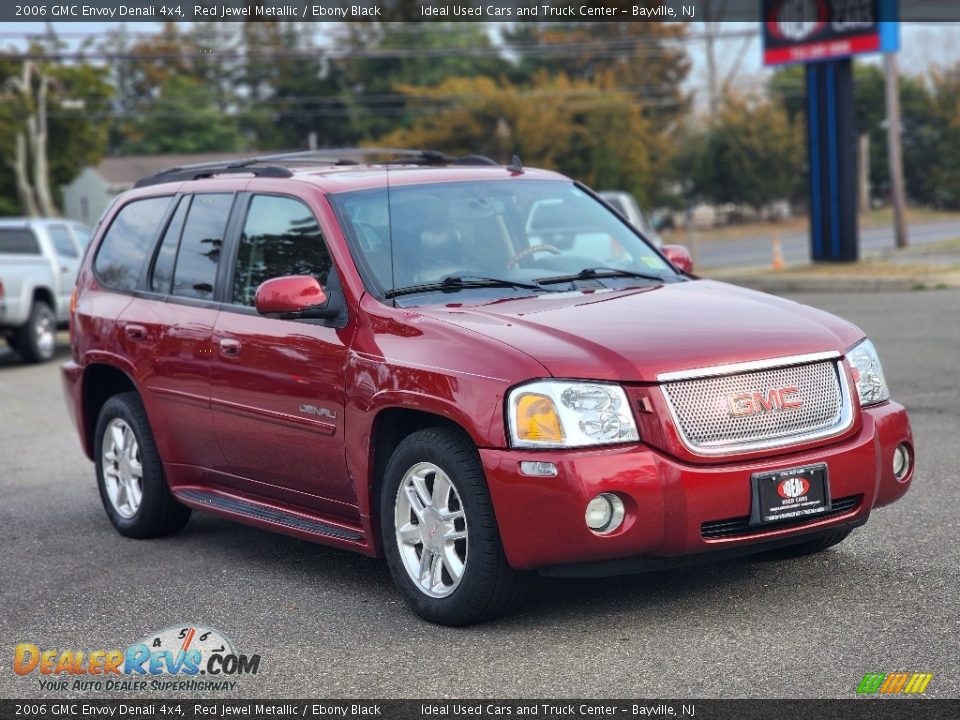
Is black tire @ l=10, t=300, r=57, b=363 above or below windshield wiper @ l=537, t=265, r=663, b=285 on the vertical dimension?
below

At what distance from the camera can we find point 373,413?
231 inches

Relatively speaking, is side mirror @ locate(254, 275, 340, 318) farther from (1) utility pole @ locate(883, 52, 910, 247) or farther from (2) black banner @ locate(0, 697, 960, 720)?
(1) utility pole @ locate(883, 52, 910, 247)


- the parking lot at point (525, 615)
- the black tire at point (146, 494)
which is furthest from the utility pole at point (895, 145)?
the black tire at point (146, 494)

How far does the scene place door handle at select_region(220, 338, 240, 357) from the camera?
22.0 ft

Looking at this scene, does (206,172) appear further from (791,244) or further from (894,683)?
(791,244)

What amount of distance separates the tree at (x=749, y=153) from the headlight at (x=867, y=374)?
49.4 meters

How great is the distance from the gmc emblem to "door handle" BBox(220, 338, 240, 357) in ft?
7.88

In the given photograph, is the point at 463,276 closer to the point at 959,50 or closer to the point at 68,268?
the point at 68,268

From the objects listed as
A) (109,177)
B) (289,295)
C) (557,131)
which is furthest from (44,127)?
(289,295)

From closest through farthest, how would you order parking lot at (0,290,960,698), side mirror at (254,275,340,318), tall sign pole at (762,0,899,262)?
parking lot at (0,290,960,698), side mirror at (254,275,340,318), tall sign pole at (762,0,899,262)

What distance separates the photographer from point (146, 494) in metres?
7.50

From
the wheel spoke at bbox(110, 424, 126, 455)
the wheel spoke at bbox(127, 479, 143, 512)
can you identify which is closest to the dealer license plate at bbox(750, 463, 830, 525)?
the wheel spoke at bbox(127, 479, 143, 512)

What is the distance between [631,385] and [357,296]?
4.58 feet

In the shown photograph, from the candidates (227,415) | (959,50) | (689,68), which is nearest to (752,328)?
(227,415)
